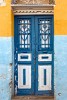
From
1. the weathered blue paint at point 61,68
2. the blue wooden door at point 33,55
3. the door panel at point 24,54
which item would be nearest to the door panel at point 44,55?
the blue wooden door at point 33,55

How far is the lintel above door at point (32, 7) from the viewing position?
7.42m

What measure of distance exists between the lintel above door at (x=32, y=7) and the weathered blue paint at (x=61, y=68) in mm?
808

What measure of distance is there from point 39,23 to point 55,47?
888mm

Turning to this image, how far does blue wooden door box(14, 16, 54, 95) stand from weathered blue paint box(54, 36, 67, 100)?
0.47 m

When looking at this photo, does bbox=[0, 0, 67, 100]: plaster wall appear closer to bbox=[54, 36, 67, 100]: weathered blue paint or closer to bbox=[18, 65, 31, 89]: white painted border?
bbox=[54, 36, 67, 100]: weathered blue paint

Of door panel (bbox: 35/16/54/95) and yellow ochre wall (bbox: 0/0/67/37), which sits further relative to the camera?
Answer: door panel (bbox: 35/16/54/95)

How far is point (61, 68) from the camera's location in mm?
7277

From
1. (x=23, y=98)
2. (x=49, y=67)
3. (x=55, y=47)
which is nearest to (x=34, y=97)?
(x=23, y=98)

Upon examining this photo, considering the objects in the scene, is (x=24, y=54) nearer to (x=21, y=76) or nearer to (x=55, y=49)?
(x=21, y=76)

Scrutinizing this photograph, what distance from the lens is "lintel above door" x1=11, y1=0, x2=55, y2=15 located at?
7418mm

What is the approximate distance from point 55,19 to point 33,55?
1.16m

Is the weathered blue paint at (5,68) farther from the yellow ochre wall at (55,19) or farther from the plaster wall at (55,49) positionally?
the yellow ochre wall at (55,19)

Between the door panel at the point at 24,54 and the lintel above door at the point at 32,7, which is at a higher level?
the lintel above door at the point at 32,7

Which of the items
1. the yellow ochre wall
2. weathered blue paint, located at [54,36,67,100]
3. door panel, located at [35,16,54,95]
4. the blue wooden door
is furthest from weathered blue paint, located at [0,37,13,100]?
weathered blue paint, located at [54,36,67,100]
